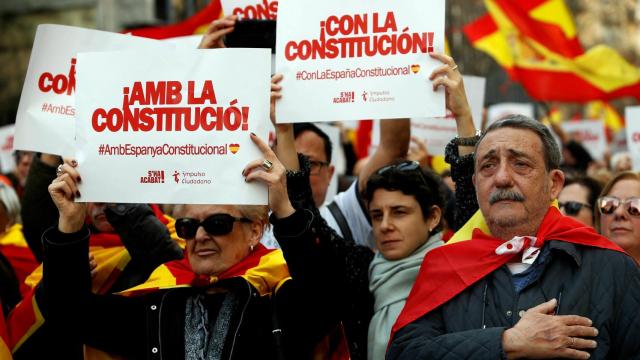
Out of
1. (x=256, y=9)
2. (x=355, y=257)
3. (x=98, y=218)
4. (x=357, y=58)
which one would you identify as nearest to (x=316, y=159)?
(x=256, y=9)

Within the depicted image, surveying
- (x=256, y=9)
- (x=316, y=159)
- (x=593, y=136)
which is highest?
(x=256, y=9)

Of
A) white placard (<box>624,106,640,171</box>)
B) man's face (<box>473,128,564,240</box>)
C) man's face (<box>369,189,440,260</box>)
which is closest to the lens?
man's face (<box>473,128,564,240</box>)

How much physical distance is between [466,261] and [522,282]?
224mm

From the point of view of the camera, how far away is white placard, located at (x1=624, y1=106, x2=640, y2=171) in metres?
6.54

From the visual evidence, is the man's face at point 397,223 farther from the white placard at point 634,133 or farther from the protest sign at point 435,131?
the white placard at point 634,133

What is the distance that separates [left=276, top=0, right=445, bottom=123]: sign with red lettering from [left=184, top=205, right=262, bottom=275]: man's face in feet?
1.52

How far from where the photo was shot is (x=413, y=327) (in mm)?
3340

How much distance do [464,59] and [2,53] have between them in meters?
14.5

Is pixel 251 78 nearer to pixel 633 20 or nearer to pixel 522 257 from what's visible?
pixel 522 257

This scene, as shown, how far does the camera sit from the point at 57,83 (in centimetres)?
438

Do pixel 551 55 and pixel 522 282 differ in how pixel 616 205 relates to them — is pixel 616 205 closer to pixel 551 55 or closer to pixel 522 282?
pixel 522 282

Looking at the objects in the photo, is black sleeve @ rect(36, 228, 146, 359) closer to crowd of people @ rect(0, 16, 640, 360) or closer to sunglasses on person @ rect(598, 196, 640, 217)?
crowd of people @ rect(0, 16, 640, 360)

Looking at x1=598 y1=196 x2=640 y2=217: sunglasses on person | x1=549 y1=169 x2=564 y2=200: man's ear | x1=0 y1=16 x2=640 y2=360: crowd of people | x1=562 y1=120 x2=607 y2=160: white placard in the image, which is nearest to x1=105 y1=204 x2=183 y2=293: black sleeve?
x1=0 y1=16 x2=640 y2=360: crowd of people

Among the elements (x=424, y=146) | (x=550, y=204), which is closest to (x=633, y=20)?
(x=424, y=146)
